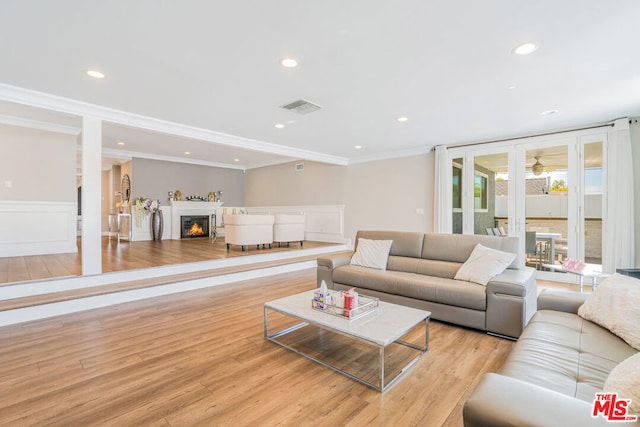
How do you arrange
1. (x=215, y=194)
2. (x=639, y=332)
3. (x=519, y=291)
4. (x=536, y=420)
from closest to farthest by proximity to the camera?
(x=536, y=420)
(x=639, y=332)
(x=519, y=291)
(x=215, y=194)

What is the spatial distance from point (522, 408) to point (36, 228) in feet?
24.0

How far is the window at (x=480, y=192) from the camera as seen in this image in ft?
19.2

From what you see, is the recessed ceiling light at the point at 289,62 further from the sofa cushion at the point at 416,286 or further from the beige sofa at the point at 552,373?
the beige sofa at the point at 552,373

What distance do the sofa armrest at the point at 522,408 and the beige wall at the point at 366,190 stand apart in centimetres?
580

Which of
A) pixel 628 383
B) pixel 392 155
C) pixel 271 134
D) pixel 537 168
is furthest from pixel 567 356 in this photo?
pixel 392 155

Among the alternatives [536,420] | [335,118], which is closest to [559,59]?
[335,118]

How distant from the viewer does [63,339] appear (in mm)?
2719

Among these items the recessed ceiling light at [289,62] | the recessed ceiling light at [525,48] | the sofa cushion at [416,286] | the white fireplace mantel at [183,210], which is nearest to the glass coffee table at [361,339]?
the sofa cushion at [416,286]

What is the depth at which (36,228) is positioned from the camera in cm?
539

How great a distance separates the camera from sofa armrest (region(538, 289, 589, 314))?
225cm

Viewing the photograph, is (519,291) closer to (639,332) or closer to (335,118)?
(639,332)

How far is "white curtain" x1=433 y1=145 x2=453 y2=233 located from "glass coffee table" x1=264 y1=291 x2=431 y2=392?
143 inches

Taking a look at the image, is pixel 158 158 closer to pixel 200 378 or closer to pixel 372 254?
pixel 372 254

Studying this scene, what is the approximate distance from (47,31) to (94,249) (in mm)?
2569
